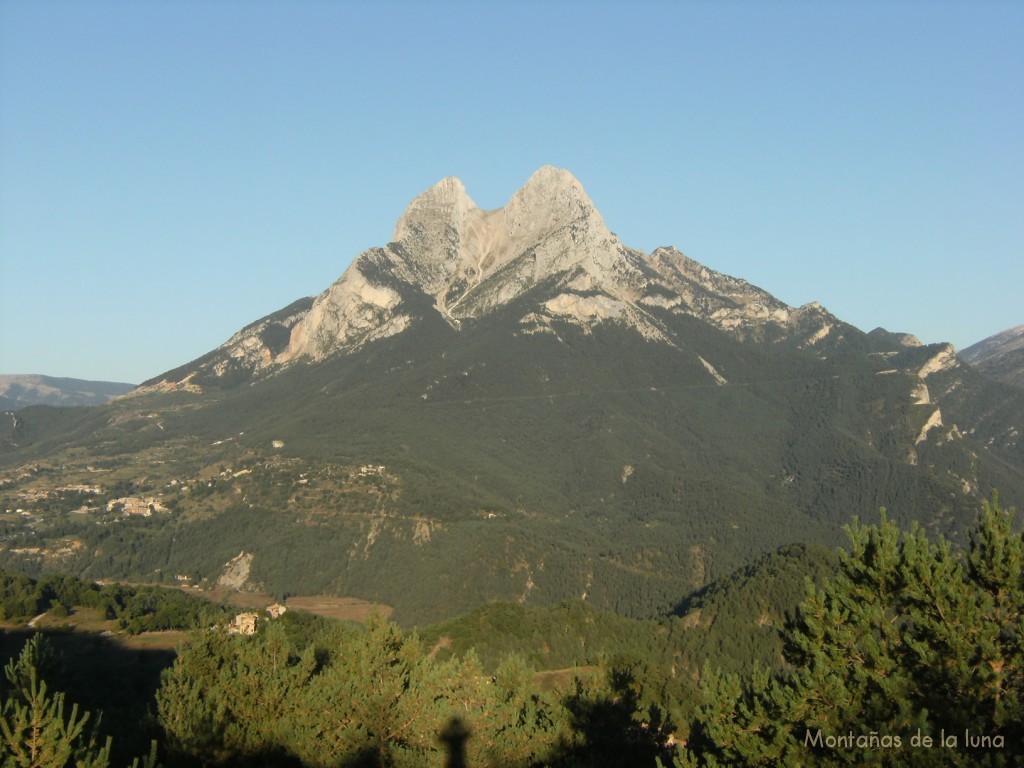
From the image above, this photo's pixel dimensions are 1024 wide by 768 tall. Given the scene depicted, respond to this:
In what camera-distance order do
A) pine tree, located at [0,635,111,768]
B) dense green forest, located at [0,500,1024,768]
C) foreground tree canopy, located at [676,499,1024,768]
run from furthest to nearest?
dense green forest, located at [0,500,1024,768], foreground tree canopy, located at [676,499,1024,768], pine tree, located at [0,635,111,768]

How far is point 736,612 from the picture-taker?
124 meters

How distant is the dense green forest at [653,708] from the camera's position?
2894cm

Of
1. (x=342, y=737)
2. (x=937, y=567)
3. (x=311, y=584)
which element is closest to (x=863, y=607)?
(x=937, y=567)

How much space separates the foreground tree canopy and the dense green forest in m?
0.06

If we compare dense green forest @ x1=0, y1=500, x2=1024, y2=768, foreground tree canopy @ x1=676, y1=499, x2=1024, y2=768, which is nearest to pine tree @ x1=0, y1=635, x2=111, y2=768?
dense green forest @ x1=0, y1=500, x2=1024, y2=768

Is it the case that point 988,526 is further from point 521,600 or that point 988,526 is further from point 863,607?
point 521,600

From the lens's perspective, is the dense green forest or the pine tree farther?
the dense green forest

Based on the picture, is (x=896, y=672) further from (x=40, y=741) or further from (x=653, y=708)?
(x=40, y=741)

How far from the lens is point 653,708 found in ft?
146

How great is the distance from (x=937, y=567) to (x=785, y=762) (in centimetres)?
1000

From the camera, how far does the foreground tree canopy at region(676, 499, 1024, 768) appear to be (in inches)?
1130

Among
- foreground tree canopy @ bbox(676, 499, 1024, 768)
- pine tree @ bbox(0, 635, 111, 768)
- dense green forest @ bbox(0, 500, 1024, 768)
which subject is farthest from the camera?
dense green forest @ bbox(0, 500, 1024, 768)

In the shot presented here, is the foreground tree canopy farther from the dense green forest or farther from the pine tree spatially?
the pine tree

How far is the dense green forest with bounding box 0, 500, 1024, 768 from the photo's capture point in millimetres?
28938
